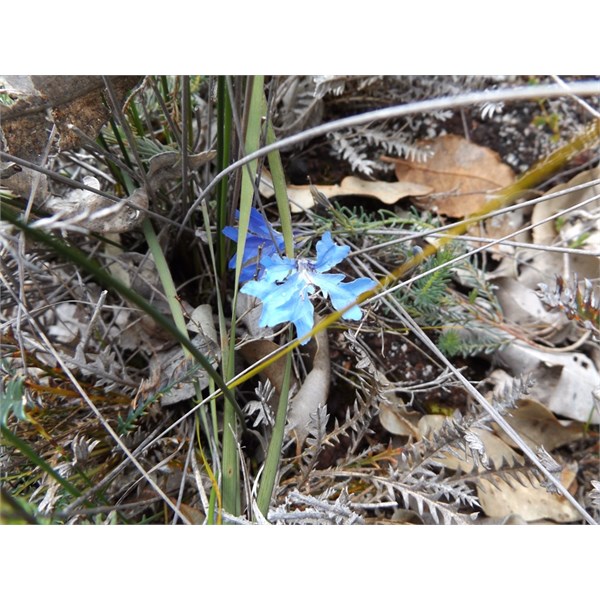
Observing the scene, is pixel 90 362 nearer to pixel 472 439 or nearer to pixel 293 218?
pixel 293 218

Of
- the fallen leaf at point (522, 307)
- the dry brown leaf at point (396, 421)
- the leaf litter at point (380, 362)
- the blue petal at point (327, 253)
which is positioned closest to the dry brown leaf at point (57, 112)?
the leaf litter at point (380, 362)

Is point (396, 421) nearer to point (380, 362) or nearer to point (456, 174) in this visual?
point (380, 362)

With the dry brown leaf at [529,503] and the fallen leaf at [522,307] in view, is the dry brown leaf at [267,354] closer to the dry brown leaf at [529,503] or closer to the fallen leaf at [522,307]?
the dry brown leaf at [529,503]

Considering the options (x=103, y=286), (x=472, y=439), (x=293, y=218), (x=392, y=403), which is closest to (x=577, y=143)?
(x=472, y=439)

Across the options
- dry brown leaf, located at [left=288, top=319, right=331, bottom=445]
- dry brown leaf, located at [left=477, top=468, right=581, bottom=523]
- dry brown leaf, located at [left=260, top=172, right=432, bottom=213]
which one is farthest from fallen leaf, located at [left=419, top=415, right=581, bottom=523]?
dry brown leaf, located at [left=260, top=172, right=432, bottom=213]

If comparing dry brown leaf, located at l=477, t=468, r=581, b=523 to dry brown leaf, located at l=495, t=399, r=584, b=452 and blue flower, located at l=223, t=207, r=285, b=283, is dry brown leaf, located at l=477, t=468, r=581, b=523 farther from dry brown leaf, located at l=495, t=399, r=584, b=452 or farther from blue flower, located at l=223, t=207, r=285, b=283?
blue flower, located at l=223, t=207, r=285, b=283

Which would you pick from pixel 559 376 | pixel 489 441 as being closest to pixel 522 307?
pixel 559 376
